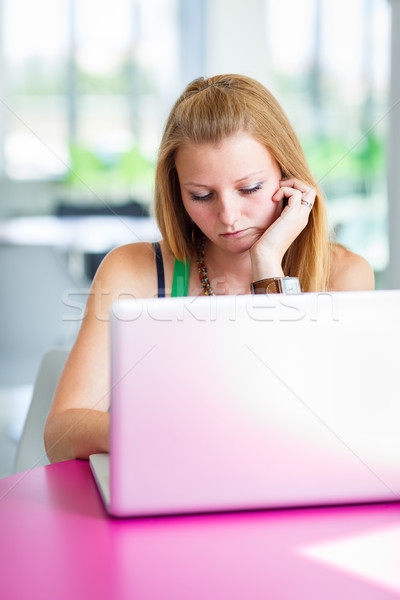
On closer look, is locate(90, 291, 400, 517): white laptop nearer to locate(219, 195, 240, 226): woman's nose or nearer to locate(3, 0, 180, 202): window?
locate(219, 195, 240, 226): woman's nose

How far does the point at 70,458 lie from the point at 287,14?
5.98 meters

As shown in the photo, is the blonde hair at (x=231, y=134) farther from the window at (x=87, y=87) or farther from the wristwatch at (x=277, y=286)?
the window at (x=87, y=87)

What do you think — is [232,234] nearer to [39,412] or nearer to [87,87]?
[39,412]

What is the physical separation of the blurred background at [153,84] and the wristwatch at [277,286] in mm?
4804

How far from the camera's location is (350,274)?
1631 mm

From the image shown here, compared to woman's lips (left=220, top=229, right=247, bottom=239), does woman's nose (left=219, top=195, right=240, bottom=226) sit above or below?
above

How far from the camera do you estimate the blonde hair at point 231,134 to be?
1.44 m

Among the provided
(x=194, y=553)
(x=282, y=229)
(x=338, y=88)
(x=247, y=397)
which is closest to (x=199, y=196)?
(x=282, y=229)

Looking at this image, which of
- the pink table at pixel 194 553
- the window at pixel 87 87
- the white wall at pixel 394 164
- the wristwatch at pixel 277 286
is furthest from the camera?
the window at pixel 87 87

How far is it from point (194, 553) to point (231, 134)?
85 centimetres

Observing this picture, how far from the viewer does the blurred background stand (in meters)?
6.38

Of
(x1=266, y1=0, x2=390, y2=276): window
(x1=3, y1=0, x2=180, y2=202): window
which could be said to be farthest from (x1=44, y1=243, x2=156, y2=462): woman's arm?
(x1=3, y1=0, x2=180, y2=202): window

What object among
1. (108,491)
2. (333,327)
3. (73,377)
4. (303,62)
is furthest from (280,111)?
(303,62)

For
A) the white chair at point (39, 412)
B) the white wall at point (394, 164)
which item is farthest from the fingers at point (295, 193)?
the white wall at point (394, 164)
